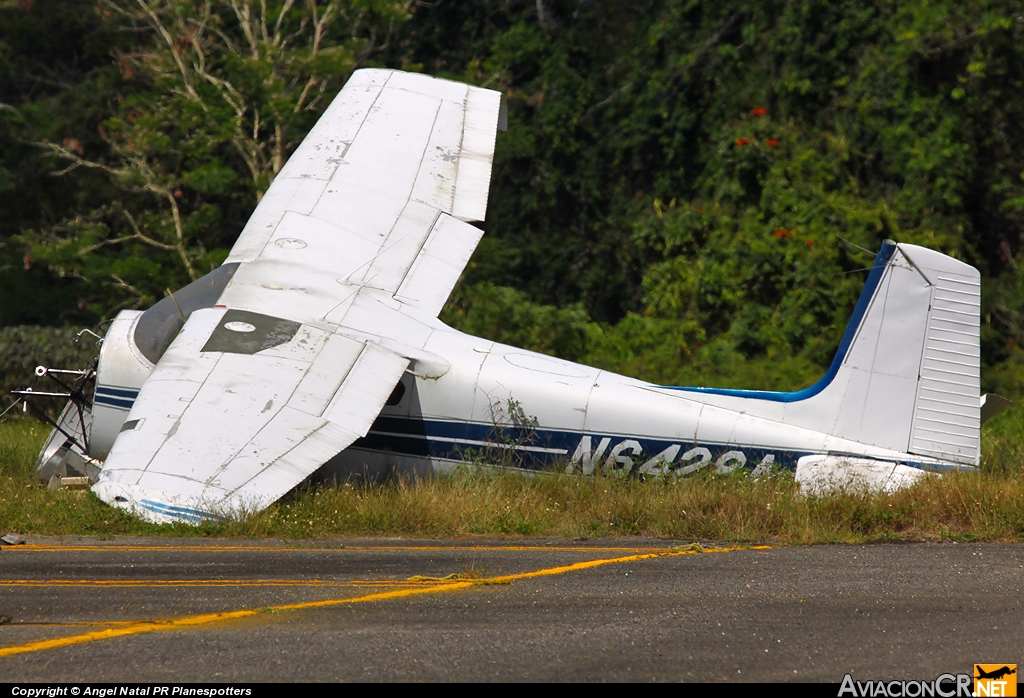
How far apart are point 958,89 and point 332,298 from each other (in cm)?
1145

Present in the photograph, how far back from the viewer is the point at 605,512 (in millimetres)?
9273

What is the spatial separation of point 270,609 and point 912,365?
19.8 feet

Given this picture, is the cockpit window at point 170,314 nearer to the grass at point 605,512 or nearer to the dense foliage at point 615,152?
the grass at point 605,512

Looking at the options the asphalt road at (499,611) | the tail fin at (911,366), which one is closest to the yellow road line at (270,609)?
the asphalt road at (499,611)

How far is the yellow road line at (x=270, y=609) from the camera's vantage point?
18.5 feet

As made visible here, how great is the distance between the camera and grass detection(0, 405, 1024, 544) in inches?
344

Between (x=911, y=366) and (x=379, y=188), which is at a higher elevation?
(x=379, y=188)

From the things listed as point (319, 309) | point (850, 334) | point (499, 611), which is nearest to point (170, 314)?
point (319, 309)

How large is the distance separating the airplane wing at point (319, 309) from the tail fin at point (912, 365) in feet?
13.1

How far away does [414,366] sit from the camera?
10.2m

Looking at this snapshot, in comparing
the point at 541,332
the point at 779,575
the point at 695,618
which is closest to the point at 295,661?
the point at 695,618

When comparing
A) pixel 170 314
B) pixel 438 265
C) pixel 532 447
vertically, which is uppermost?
pixel 438 265

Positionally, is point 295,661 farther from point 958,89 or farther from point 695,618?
point 958,89

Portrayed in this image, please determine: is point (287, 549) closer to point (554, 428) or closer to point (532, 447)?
point (532, 447)
